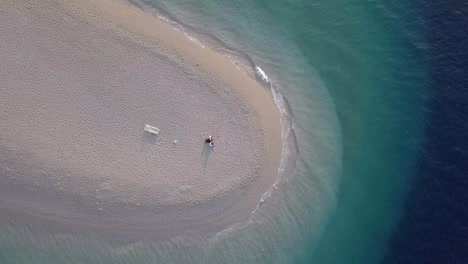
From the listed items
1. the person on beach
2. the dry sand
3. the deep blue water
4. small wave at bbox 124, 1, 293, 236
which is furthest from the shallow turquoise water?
the person on beach

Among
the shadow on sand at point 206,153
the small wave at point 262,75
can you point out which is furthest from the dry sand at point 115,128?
the small wave at point 262,75

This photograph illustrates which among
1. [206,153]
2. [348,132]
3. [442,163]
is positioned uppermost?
[442,163]

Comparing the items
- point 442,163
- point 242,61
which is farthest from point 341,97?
point 442,163

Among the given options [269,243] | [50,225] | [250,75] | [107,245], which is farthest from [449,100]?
[50,225]

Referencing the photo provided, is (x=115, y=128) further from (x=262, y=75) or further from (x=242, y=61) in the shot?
(x=262, y=75)

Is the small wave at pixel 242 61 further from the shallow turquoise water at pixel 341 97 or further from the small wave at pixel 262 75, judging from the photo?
the shallow turquoise water at pixel 341 97

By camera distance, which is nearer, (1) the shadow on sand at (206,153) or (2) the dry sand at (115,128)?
(2) the dry sand at (115,128)
